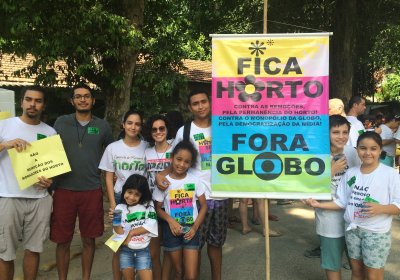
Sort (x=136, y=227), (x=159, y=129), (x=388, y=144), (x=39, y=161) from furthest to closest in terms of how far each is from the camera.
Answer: (x=388, y=144)
(x=159, y=129)
(x=39, y=161)
(x=136, y=227)

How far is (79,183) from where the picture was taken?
12.4 ft

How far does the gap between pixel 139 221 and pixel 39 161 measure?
40.3 inches

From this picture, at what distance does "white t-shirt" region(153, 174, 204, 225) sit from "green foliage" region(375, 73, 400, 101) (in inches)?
1058

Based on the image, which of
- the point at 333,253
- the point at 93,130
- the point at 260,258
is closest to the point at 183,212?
the point at 93,130

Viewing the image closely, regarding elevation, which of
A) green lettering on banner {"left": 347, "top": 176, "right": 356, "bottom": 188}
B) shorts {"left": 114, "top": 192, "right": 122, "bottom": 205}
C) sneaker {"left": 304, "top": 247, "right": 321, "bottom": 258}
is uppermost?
green lettering on banner {"left": 347, "top": 176, "right": 356, "bottom": 188}

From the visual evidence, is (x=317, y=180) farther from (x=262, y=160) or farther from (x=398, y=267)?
(x=398, y=267)

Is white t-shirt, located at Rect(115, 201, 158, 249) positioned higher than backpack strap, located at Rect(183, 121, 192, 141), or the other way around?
backpack strap, located at Rect(183, 121, 192, 141)

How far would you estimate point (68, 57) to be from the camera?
25.5 feet

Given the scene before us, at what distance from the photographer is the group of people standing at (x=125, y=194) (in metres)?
3.45

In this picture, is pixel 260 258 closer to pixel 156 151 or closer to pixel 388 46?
pixel 156 151

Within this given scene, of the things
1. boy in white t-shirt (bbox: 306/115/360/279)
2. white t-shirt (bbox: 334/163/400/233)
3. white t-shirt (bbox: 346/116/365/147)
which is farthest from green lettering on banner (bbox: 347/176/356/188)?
white t-shirt (bbox: 346/116/365/147)

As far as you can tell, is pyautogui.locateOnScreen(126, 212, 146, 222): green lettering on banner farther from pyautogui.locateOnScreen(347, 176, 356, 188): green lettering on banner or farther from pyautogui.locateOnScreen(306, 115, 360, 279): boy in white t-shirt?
pyautogui.locateOnScreen(347, 176, 356, 188): green lettering on banner

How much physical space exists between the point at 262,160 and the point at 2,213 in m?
2.24

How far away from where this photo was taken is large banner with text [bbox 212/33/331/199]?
3318mm
